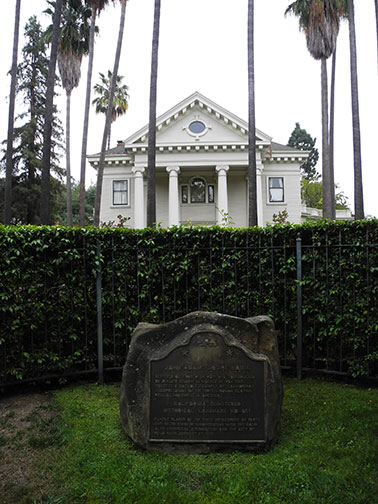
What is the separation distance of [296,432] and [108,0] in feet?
77.5

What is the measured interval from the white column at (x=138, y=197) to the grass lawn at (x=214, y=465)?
66.3 feet

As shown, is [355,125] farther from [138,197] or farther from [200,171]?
[138,197]

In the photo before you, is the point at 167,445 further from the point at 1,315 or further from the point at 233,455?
the point at 1,315

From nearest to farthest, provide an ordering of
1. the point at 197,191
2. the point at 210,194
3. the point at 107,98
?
1. the point at 210,194
2. the point at 197,191
3. the point at 107,98

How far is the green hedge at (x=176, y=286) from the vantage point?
5.65m

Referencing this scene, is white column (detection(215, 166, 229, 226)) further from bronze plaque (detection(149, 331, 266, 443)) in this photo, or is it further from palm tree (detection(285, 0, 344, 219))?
bronze plaque (detection(149, 331, 266, 443))

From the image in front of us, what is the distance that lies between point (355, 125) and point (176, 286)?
15642 mm

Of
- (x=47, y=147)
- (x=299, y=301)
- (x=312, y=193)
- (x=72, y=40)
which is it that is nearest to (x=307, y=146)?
(x=312, y=193)

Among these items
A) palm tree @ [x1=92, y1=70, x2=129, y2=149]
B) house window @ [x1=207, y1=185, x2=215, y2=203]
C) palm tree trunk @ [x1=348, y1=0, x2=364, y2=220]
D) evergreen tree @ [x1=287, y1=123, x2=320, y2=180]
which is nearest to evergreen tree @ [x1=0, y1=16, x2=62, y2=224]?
palm tree @ [x1=92, y1=70, x2=129, y2=149]

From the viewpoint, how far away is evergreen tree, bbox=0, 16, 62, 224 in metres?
31.4

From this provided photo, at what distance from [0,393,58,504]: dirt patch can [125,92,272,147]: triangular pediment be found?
21.4m

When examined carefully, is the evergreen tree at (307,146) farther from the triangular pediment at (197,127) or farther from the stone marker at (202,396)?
the stone marker at (202,396)

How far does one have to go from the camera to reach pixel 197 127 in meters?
25.5

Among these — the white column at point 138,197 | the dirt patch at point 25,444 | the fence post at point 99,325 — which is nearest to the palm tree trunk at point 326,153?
the white column at point 138,197
